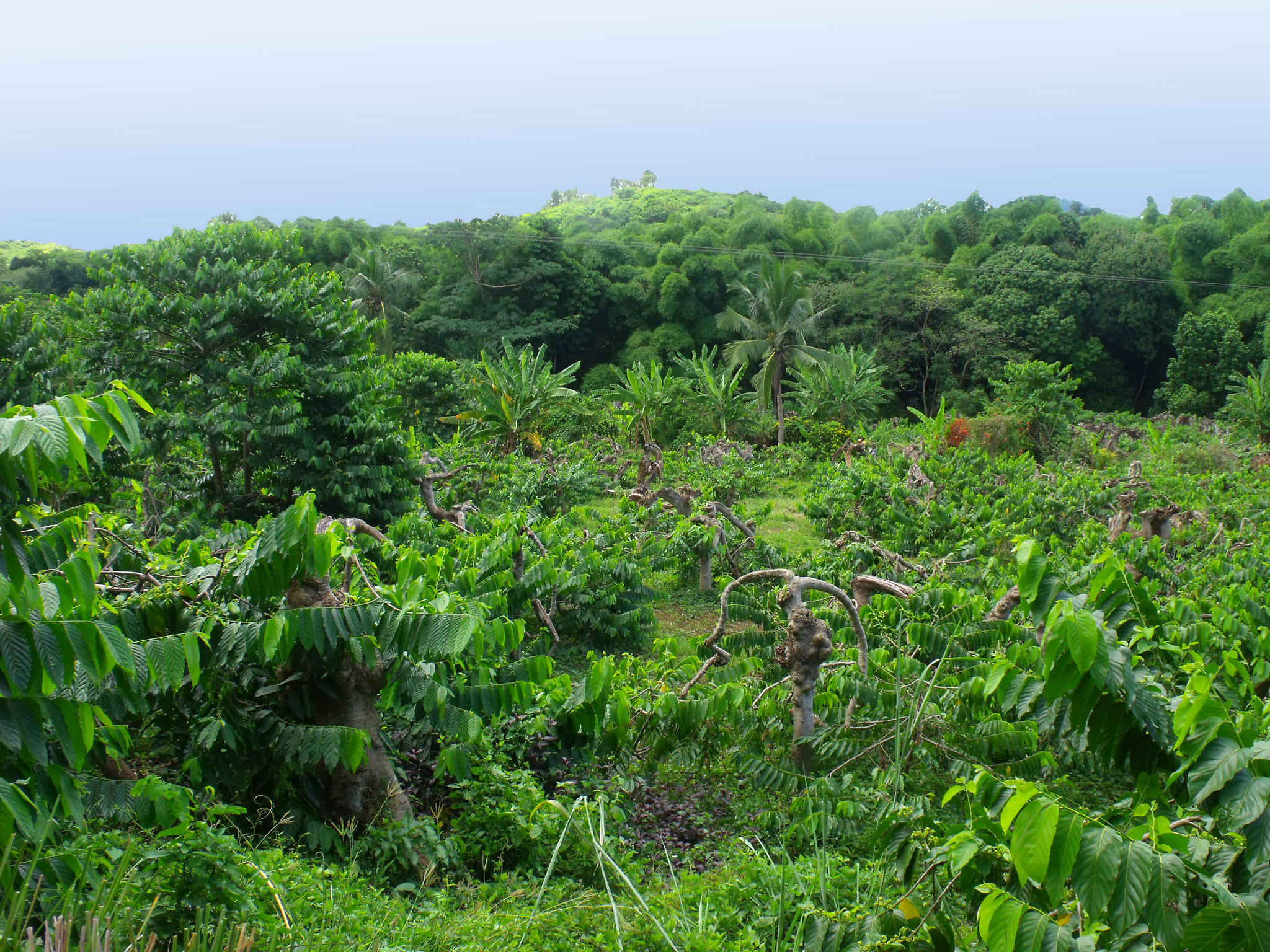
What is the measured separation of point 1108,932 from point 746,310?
104ft

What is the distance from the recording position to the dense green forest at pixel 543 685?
233 centimetres

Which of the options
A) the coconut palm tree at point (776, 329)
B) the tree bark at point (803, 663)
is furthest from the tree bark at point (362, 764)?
the coconut palm tree at point (776, 329)

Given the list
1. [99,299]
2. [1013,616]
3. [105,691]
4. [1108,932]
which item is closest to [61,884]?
[105,691]

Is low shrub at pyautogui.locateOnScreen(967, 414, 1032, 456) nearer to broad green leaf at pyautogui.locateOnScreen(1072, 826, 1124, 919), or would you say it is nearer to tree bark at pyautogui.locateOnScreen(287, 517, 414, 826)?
tree bark at pyautogui.locateOnScreen(287, 517, 414, 826)

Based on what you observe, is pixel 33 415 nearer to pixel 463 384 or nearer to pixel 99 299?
pixel 99 299

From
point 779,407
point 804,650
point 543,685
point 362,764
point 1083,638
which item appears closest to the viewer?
point 1083,638

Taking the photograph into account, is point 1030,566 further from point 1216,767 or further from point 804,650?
point 804,650

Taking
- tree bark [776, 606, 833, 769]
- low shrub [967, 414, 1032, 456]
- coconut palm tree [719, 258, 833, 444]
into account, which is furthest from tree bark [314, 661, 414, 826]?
coconut palm tree [719, 258, 833, 444]

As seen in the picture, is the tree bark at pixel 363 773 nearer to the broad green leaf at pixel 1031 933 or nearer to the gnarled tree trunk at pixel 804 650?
the gnarled tree trunk at pixel 804 650

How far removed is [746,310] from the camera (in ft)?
108

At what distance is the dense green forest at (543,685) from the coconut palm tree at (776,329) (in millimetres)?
10533

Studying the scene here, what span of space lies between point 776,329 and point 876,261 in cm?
1157

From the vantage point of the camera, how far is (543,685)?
15.5 feet

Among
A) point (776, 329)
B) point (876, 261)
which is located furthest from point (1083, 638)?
point (876, 261)
